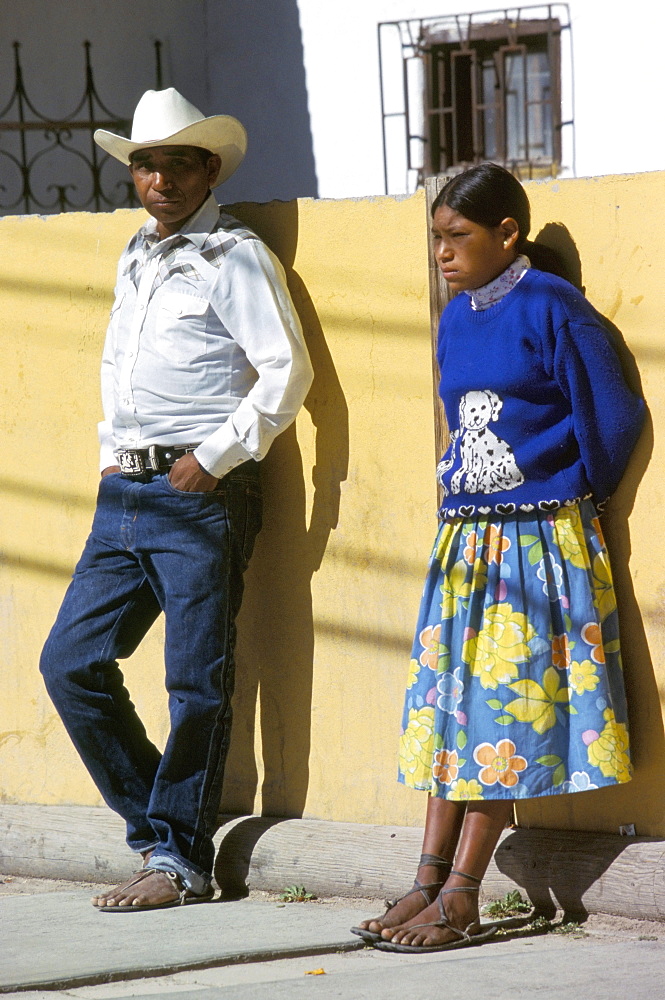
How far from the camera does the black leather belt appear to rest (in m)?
3.65

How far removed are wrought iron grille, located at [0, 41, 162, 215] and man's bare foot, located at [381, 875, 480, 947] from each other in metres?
6.02

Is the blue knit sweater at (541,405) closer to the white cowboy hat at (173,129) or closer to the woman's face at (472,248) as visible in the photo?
the woman's face at (472,248)

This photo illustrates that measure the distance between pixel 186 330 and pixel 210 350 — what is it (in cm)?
8

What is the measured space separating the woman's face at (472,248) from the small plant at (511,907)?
4.84ft

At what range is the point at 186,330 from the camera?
3639mm

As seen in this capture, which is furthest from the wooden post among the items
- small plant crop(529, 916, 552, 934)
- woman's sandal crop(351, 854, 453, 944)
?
small plant crop(529, 916, 552, 934)

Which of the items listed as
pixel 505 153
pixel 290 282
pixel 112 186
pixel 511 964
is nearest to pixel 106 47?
pixel 112 186

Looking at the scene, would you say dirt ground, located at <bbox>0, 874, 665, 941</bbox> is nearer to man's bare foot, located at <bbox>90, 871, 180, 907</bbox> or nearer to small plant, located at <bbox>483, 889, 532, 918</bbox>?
small plant, located at <bbox>483, 889, 532, 918</bbox>

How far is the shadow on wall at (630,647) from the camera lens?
3348mm

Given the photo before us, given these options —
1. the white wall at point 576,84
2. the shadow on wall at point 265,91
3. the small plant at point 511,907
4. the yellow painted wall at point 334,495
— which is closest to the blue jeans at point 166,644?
the yellow painted wall at point 334,495

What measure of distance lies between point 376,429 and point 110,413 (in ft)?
2.35

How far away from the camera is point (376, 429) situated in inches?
148

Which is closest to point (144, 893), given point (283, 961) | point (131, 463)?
point (283, 961)

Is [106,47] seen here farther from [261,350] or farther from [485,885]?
[485,885]
